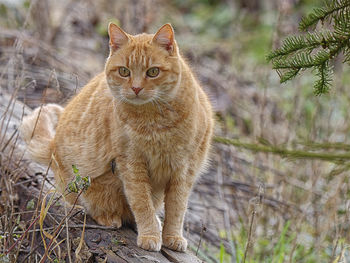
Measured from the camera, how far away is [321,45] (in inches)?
73.3

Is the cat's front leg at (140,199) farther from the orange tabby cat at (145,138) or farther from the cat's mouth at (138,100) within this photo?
the cat's mouth at (138,100)

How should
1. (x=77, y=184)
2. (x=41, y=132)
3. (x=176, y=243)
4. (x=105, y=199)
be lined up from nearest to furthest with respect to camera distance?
1. (x=77, y=184)
2. (x=176, y=243)
3. (x=105, y=199)
4. (x=41, y=132)

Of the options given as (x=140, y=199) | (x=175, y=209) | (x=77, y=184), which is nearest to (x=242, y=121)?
(x=175, y=209)

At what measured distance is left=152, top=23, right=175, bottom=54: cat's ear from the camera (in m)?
2.61

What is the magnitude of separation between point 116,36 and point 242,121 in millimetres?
3781

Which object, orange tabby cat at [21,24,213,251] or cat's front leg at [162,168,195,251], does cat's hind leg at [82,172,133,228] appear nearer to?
orange tabby cat at [21,24,213,251]

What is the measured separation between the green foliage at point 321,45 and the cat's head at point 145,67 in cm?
76

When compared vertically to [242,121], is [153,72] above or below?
above

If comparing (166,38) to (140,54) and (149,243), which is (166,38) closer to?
(140,54)

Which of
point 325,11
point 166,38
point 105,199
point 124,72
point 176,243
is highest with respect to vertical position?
point 325,11

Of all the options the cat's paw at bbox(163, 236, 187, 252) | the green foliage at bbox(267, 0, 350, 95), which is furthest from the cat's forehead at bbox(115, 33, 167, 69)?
the cat's paw at bbox(163, 236, 187, 252)

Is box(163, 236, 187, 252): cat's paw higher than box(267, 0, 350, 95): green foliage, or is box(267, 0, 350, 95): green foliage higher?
box(267, 0, 350, 95): green foliage

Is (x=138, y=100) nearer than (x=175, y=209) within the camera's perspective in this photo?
Yes

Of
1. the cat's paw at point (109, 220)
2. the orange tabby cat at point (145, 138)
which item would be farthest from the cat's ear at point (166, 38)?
the cat's paw at point (109, 220)
